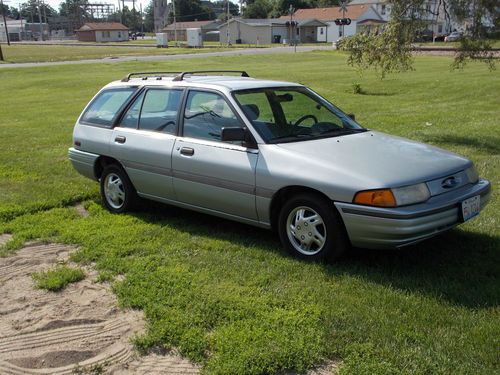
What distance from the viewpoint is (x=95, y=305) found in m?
4.32

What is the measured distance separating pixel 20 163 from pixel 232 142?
212 inches

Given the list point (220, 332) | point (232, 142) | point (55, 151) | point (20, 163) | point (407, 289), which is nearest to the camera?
point (220, 332)

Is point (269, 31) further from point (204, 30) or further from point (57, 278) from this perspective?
point (57, 278)

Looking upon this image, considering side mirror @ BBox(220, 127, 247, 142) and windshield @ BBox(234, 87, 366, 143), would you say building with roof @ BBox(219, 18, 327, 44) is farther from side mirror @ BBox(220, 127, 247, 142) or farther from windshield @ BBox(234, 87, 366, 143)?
side mirror @ BBox(220, 127, 247, 142)

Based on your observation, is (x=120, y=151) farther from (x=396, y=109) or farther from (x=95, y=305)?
(x=396, y=109)

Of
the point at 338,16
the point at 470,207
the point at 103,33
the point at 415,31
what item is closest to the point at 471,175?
the point at 470,207

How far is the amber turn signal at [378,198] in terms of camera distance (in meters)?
4.41

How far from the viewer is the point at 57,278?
15.6 ft

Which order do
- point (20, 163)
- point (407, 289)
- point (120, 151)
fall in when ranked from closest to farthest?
1. point (407, 289)
2. point (120, 151)
3. point (20, 163)

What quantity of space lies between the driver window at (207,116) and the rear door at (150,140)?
17 cm

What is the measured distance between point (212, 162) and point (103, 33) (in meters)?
115

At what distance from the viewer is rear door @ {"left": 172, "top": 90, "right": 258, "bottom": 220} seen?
17.2ft

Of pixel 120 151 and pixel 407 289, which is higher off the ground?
pixel 120 151

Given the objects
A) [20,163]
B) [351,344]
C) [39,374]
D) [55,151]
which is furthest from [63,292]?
[55,151]
